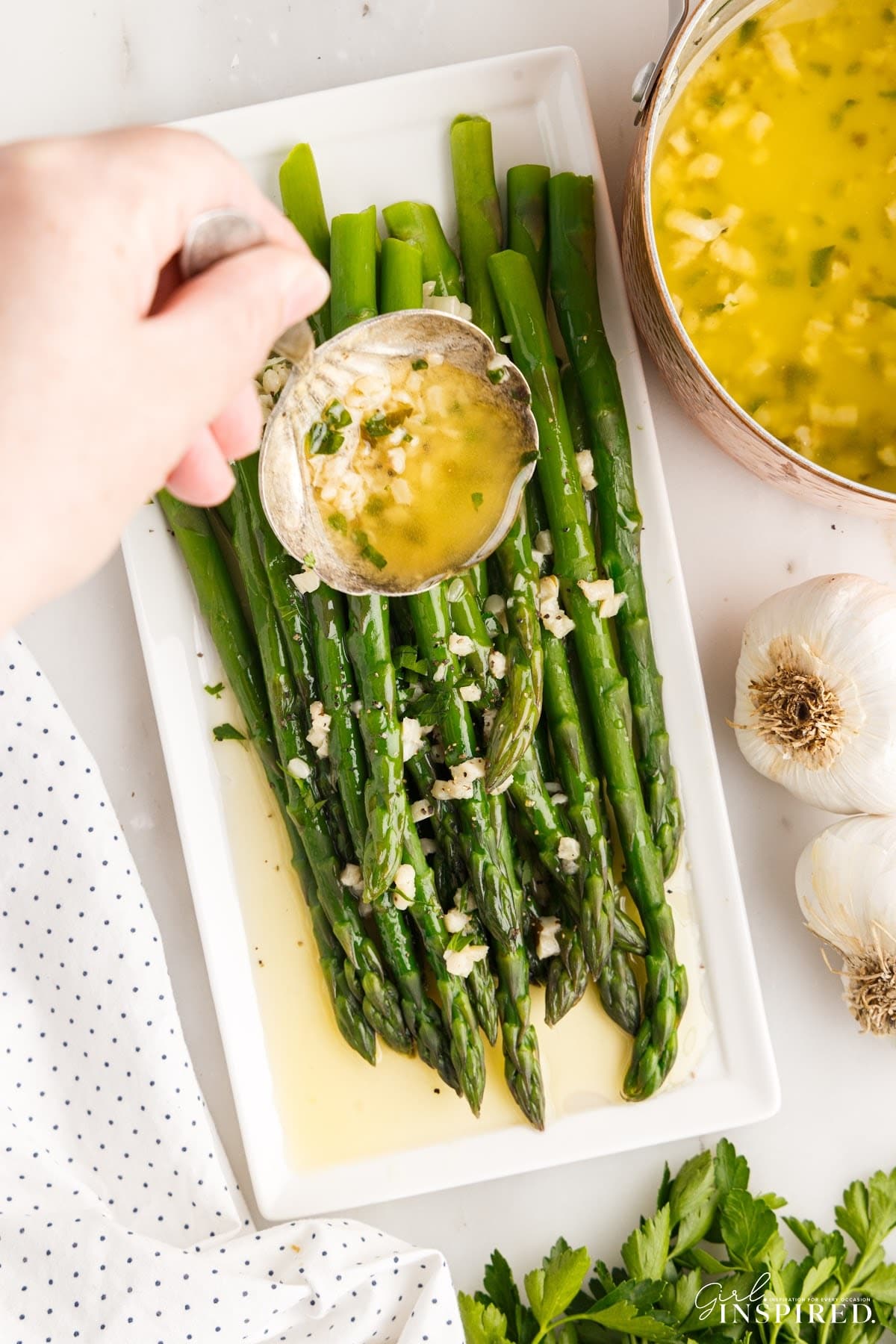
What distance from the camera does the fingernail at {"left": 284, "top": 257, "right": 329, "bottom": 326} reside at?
112 centimetres

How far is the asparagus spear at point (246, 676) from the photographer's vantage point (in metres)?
1.90

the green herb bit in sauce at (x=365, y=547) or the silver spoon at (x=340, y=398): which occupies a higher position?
the silver spoon at (x=340, y=398)

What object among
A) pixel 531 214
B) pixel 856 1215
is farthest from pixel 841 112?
pixel 856 1215

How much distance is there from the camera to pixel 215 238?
3.65 ft

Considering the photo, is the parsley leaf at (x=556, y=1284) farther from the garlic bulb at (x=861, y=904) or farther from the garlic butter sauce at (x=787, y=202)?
the garlic butter sauce at (x=787, y=202)

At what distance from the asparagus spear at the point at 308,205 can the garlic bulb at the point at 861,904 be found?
4.46ft

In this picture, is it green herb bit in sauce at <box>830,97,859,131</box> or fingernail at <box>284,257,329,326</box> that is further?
green herb bit in sauce at <box>830,97,859,131</box>

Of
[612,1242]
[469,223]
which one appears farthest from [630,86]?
[612,1242]

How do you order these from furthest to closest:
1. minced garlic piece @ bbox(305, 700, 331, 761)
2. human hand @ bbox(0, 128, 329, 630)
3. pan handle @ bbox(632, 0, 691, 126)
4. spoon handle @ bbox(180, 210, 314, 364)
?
minced garlic piece @ bbox(305, 700, 331, 761), pan handle @ bbox(632, 0, 691, 126), spoon handle @ bbox(180, 210, 314, 364), human hand @ bbox(0, 128, 329, 630)

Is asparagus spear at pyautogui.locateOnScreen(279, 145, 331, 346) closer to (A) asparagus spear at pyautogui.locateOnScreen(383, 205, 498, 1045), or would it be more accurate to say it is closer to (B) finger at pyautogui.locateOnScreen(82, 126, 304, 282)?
(A) asparagus spear at pyautogui.locateOnScreen(383, 205, 498, 1045)

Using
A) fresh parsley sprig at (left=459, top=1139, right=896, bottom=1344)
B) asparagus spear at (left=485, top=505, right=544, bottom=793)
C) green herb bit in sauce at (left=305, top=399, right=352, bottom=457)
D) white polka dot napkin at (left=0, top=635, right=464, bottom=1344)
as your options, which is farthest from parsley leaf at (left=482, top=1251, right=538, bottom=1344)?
green herb bit in sauce at (left=305, top=399, right=352, bottom=457)

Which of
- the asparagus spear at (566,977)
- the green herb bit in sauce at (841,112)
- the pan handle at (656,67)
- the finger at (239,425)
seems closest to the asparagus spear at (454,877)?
the asparagus spear at (566,977)

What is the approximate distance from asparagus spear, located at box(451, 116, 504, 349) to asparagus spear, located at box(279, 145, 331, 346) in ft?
0.87

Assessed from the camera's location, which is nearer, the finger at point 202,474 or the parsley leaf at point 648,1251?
the finger at point 202,474
